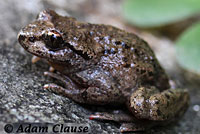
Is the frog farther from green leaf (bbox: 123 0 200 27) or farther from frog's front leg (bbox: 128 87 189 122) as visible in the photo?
green leaf (bbox: 123 0 200 27)

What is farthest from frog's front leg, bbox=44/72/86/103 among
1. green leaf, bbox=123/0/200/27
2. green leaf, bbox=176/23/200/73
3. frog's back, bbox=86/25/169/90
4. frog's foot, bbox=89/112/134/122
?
green leaf, bbox=123/0/200/27

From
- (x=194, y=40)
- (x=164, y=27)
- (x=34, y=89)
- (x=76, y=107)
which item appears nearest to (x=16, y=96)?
(x=34, y=89)

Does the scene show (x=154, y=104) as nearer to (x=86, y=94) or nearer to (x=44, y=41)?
(x=86, y=94)

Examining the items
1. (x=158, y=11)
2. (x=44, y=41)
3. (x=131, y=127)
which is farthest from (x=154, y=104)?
(x=158, y=11)

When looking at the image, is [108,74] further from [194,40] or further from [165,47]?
[165,47]

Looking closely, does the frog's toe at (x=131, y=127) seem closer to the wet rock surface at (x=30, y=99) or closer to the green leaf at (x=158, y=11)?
the wet rock surface at (x=30, y=99)

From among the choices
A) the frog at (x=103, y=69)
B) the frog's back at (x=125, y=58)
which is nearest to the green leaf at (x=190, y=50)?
the frog at (x=103, y=69)

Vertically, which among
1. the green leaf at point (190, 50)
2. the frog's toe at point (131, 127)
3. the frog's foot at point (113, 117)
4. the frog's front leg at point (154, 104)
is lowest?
the frog's toe at point (131, 127)
